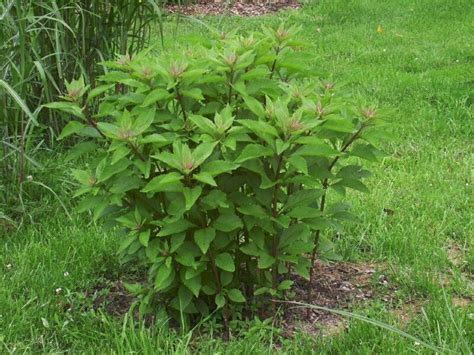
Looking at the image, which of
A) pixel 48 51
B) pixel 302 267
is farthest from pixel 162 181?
pixel 48 51

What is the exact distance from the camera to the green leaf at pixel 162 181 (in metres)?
2.21

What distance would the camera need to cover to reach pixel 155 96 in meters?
2.38

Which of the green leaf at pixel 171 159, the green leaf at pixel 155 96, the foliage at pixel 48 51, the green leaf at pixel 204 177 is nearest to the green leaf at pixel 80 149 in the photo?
the green leaf at pixel 155 96

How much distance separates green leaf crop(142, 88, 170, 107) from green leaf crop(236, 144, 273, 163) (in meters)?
0.34

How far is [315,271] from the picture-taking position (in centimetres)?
318

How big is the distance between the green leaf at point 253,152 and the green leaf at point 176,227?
0.31 meters

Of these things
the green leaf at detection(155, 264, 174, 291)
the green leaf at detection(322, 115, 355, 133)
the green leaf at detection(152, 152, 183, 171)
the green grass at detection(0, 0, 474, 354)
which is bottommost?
the green grass at detection(0, 0, 474, 354)

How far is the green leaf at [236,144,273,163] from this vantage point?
228cm

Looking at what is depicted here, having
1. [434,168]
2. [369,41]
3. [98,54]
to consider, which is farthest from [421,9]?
[98,54]

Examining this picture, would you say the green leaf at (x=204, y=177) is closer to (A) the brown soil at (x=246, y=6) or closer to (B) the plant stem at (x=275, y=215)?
(B) the plant stem at (x=275, y=215)

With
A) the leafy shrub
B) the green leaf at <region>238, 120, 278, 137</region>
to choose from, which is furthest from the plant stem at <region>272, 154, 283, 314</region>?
the green leaf at <region>238, 120, 278, 137</region>

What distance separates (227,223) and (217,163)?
235 mm

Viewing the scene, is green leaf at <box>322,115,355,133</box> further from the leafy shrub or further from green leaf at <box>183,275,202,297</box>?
green leaf at <box>183,275,202,297</box>

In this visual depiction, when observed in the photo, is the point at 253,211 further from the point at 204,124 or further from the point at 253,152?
the point at 204,124
